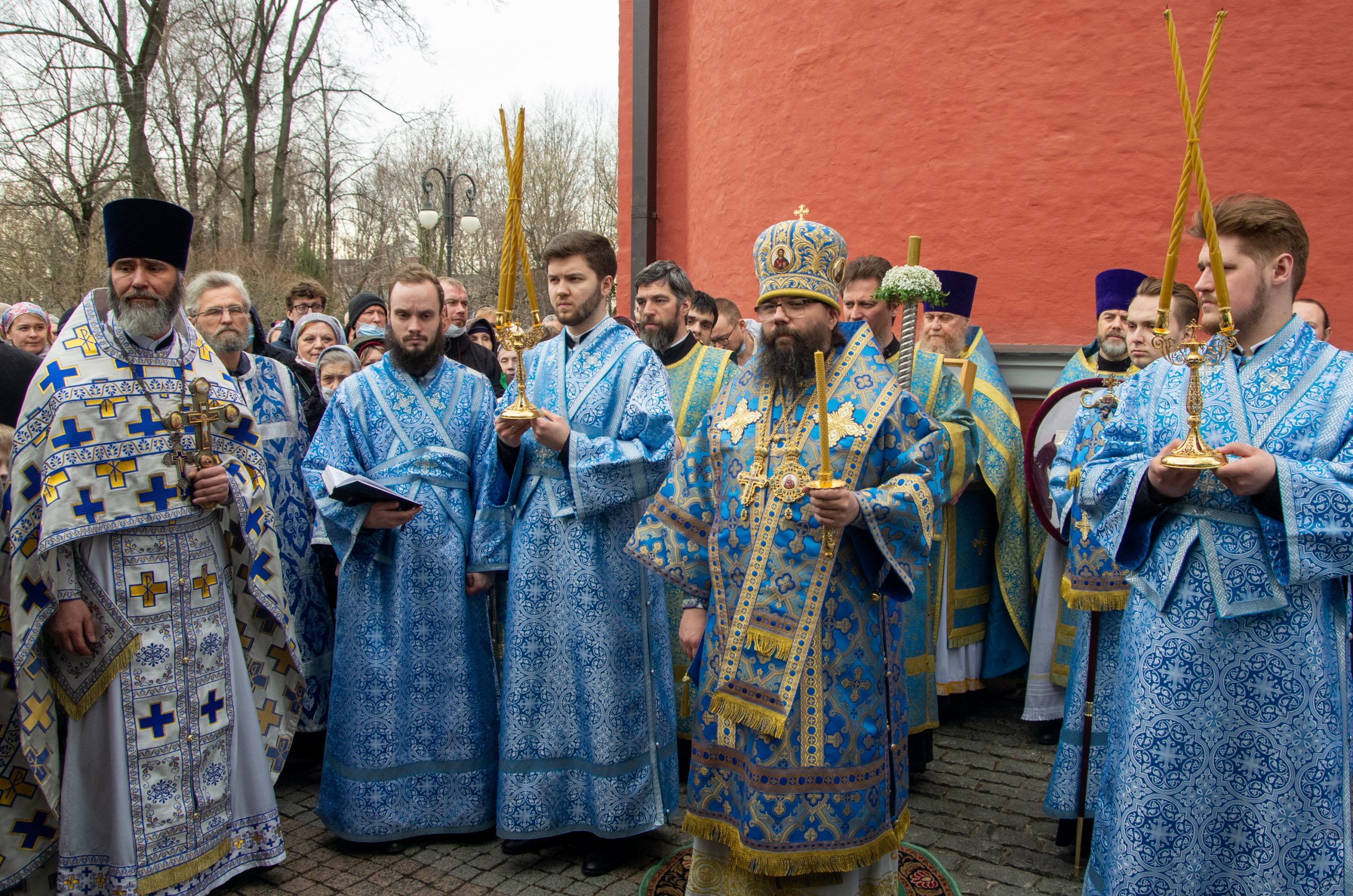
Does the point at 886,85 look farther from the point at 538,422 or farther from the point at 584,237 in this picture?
the point at 538,422

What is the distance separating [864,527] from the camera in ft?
10.3

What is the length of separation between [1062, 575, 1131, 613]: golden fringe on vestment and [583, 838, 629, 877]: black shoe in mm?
2073

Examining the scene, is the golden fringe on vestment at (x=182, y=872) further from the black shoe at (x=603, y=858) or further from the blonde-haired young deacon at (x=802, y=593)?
the blonde-haired young deacon at (x=802, y=593)

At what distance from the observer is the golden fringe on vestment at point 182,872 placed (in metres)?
3.61

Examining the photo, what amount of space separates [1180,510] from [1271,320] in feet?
1.98

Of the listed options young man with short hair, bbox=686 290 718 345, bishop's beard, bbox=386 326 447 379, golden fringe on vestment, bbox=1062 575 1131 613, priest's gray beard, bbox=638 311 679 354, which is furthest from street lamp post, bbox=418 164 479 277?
golden fringe on vestment, bbox=1062 575 1131 613

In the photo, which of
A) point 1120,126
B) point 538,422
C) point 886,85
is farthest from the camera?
point 886,85

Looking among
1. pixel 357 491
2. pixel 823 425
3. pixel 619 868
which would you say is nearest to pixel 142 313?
pixel 357 491

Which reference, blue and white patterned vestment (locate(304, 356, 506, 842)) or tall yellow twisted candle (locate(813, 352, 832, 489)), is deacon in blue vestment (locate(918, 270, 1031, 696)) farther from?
tall yellow twisted candle (locate(813, 352, 832, 489))

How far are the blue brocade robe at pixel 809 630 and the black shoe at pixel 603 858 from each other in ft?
2.92

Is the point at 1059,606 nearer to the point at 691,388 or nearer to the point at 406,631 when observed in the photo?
the point at 691,388

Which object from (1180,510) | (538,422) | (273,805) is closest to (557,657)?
(538,422)

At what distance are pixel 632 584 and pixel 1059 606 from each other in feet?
8.36

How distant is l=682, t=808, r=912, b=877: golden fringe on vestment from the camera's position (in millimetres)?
3123
